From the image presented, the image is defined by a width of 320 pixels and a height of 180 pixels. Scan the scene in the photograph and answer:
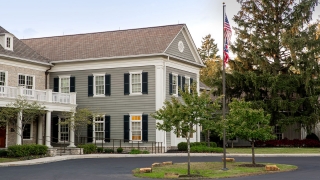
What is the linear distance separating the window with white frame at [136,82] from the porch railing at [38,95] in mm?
4318

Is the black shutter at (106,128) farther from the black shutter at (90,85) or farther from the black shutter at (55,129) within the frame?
the black shutter at (55,129)

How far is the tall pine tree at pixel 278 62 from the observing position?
42.5 metres

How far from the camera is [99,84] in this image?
38.8 metres

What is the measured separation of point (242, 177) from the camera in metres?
19.4

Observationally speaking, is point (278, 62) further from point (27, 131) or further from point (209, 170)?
point (209, 170)

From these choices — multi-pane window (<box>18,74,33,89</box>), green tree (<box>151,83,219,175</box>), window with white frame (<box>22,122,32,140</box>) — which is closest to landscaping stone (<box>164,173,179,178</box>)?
green tree (<box>151,83,219,175</box>)

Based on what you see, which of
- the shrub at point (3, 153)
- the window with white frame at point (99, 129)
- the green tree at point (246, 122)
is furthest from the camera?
the window with white frame at point (99, 129)

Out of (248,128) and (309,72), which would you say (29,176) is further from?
(309,72)

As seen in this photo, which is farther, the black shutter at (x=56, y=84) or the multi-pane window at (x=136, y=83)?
the black shutter at (x=56, y=84)

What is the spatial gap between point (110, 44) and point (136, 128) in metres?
7.25

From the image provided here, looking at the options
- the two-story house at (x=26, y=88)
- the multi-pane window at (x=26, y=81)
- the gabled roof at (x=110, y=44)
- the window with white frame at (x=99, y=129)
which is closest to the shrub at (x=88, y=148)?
the two-story house at (x=26, y=88)

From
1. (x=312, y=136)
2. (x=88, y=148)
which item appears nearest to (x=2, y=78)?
(x=88, y=148)

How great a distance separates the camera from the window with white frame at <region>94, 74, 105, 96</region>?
38.7 metres

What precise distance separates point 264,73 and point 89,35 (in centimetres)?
1508
